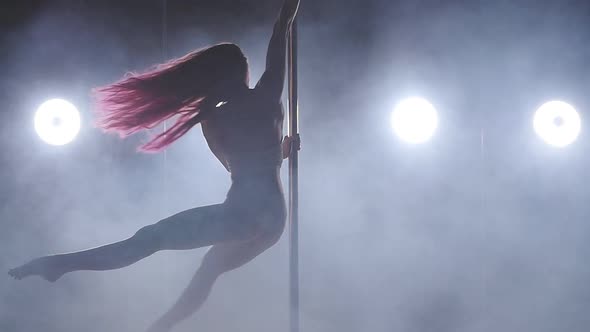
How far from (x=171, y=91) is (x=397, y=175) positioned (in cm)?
140

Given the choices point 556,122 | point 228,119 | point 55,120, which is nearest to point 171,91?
point 228,119

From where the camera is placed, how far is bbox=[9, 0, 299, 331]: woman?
4.83ft

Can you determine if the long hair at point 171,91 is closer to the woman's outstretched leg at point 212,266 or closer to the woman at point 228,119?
the woman at point 228,119

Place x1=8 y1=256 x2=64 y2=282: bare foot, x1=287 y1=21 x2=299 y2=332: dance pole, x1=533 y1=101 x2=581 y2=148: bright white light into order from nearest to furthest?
x1=8 y1=256 x2=64 y2=282: bare foot
x1=287 y1=21 x2=299 y2=332: dance pole
x1=533 y1=101 x2=581 y2=148: bright white light

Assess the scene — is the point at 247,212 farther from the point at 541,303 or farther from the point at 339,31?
the point at 541,303

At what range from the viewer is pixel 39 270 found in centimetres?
124

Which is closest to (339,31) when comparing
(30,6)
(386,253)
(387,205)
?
(387,205)

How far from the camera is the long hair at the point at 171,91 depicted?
4.96 ft

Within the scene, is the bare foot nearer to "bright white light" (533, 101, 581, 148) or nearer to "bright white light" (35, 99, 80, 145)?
"bright white light" (35, 99, 80, 145)

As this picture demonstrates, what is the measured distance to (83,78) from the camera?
2.56 meters

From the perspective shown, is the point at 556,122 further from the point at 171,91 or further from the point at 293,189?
the point at 171,91

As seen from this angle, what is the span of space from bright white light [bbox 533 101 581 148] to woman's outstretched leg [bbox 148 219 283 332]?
161cm

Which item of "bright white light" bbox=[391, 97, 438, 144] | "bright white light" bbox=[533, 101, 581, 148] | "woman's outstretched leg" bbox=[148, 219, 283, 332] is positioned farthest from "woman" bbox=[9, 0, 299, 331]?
"bright white light" bbox=[533, 101, 581, 148]

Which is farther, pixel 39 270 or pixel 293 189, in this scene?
pixel 293 189
